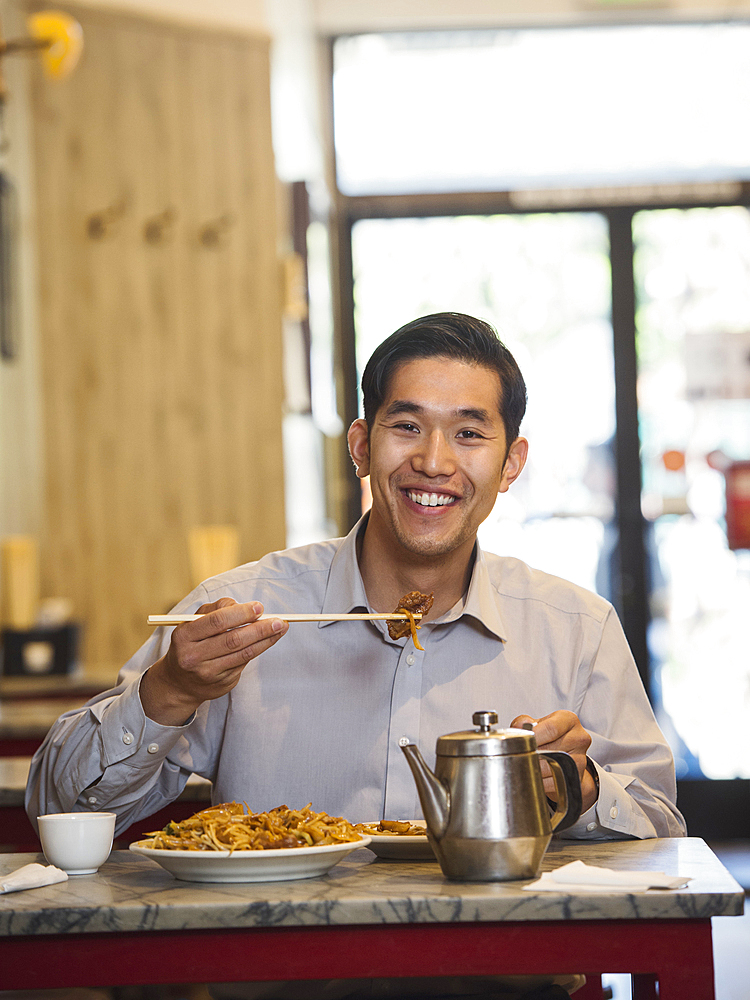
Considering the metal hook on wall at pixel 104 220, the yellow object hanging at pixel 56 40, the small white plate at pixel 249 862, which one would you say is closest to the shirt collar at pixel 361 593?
the small white plate at pixel 249 862

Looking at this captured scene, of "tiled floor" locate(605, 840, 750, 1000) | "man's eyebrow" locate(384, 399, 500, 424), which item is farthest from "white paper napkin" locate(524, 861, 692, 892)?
"tiled floor" locate(605, 840, 750, 1000)

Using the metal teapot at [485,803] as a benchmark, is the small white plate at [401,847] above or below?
below

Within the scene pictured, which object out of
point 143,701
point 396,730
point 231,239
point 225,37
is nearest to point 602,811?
point 396,730

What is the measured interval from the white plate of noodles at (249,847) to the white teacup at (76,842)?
7cm

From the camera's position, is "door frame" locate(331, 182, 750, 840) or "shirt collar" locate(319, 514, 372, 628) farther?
"door frame" locate(331, 182, 750, 840)

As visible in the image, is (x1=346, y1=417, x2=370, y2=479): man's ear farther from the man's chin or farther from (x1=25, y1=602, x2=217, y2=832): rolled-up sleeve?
(x1=25, y1=602, x2=217, y2=832): rolled-up sleeve

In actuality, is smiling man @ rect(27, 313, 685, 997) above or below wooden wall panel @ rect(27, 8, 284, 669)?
below

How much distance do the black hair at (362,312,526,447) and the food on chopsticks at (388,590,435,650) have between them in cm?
33

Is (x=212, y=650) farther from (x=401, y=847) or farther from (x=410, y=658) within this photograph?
(x=410, y=658)

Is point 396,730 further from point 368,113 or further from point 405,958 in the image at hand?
point 368,113

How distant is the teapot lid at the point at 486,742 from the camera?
118 cm

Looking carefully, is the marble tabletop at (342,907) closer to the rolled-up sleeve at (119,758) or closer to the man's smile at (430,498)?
the rolled-up sleeve at (119,758)

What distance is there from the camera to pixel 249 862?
1.19m

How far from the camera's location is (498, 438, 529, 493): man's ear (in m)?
1.85
